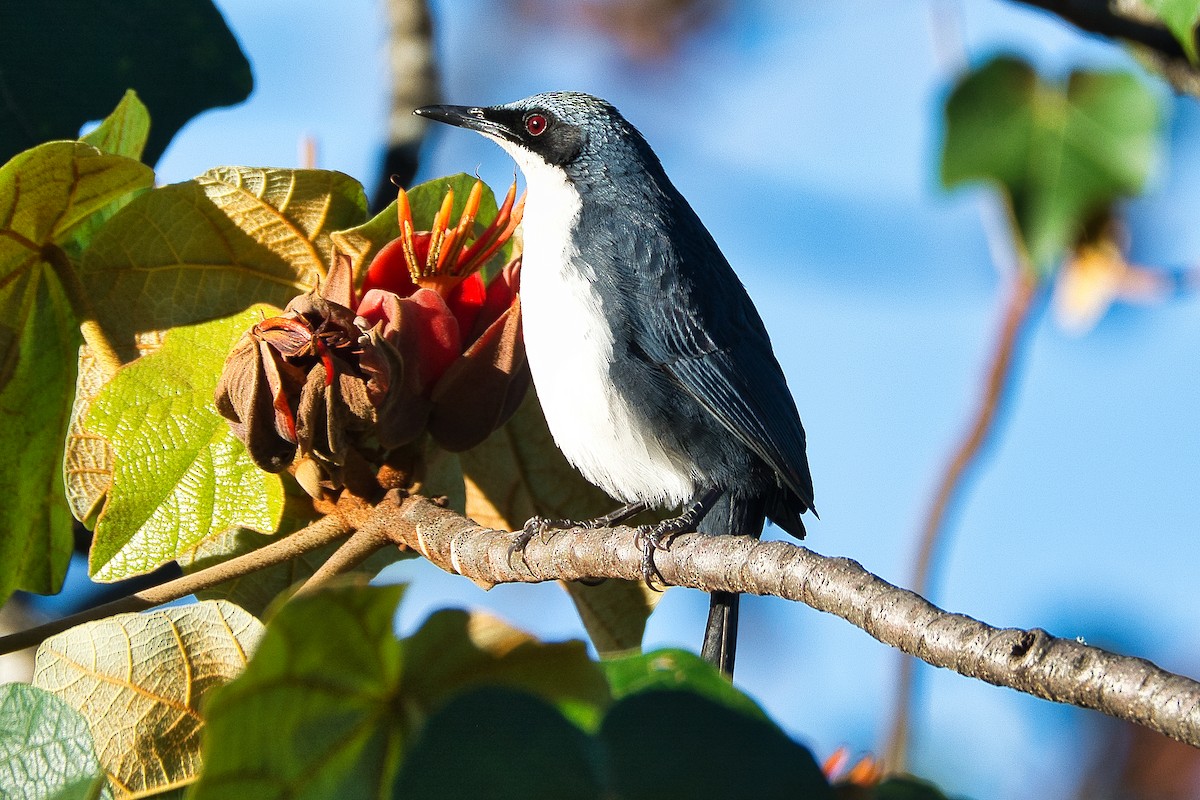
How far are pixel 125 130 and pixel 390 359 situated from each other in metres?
0.81

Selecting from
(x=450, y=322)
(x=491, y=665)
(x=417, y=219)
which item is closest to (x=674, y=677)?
(x=491, y=665)

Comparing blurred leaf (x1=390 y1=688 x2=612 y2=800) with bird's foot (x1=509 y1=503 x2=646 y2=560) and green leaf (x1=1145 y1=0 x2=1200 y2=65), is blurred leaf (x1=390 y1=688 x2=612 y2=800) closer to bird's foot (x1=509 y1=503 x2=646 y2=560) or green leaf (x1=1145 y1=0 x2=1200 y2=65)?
bird's foot (x1=509 y1=503 x2=646 y2=560)

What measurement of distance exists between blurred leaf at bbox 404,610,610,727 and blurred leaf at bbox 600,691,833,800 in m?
0.18

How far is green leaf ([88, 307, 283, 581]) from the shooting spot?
212 cm

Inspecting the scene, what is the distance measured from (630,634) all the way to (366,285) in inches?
36.4

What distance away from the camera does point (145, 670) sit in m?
1.89

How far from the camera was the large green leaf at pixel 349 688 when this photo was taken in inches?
48.3

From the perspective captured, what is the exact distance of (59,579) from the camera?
8.10 feet

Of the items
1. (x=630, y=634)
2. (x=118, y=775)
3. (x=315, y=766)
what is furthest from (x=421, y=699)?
(x=630, y=634)

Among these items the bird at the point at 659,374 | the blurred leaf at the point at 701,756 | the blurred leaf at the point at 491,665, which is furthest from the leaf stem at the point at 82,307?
the blurred leaf at the point at 701,756

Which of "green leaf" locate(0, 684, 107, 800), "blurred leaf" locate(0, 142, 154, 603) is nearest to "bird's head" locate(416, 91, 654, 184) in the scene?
"blurred leaf" locate(0, 142, 154, 603)

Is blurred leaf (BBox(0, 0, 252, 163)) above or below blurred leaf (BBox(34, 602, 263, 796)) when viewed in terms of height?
above

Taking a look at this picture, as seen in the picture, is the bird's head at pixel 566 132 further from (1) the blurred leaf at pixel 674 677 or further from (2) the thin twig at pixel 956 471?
(1) the blurred leaf at pixel 674 677

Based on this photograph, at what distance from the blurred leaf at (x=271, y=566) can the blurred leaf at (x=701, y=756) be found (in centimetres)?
112
